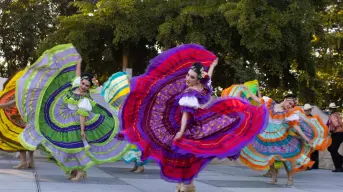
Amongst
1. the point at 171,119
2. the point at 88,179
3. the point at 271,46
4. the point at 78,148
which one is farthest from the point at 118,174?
the point at 271,46

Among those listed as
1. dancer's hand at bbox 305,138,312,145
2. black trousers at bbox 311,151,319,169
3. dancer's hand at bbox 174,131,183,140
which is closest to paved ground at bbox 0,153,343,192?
dancer's hand at bbox 305,138,312,145

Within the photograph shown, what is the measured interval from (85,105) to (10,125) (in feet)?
8.00

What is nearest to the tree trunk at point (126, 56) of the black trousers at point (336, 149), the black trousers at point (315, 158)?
the black trousers at point (315, 158)

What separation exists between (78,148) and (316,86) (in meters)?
14.8

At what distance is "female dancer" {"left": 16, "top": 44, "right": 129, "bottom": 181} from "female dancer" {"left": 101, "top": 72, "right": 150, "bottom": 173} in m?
1.52

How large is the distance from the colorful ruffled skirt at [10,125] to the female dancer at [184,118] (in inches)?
137

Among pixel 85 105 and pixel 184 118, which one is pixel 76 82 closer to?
pixel 85 105

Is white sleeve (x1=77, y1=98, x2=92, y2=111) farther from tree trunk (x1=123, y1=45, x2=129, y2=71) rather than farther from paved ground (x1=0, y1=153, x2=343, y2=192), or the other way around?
tree trunk (x1=123, y1=45, x2=129, y2=71)

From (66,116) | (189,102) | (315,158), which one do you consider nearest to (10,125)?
(66,116)

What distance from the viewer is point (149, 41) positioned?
18891 mm

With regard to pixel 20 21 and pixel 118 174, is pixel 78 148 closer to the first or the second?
pixel 118 174

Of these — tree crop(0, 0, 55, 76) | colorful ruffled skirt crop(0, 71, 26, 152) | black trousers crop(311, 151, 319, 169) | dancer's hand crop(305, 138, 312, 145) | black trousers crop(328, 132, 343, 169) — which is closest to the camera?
dancer's hand crop(305, 138, 312, 145)

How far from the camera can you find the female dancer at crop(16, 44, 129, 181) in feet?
26.6

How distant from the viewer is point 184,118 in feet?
21.7
